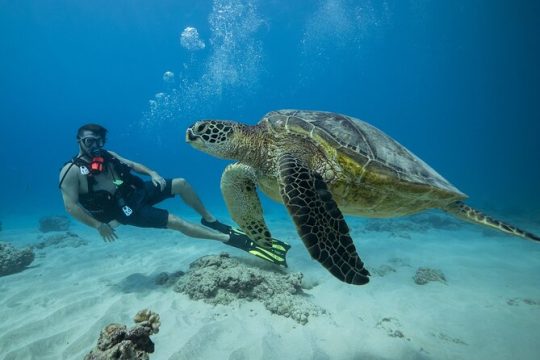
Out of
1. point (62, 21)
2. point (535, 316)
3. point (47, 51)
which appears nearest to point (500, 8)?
point (535, 316)

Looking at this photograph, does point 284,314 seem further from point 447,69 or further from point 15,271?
point 447,69

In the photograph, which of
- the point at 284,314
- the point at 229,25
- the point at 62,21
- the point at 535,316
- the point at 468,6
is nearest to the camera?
the point at 284,314

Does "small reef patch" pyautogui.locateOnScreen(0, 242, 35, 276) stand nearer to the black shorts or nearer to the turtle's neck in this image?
the black shorts

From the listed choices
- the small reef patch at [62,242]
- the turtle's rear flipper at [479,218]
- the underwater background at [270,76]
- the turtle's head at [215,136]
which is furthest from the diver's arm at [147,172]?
the underwater background at [270,76]

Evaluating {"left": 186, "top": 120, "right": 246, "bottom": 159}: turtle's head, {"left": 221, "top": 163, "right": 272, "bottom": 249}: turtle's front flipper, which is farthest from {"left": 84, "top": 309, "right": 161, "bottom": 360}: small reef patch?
{"left": 186, "top": 120, "right": 246, "bottom": 159}: turtle's head

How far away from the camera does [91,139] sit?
6.39 m

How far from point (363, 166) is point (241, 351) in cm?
276

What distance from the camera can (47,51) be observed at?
7894 centimetres

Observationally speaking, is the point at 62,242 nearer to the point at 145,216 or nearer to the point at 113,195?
the point at 113,195

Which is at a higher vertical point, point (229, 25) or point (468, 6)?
point (468, 6)

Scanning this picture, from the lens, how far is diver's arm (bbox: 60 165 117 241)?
5.84 m

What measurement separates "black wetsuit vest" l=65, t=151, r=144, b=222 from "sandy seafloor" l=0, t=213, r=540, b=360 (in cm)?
148

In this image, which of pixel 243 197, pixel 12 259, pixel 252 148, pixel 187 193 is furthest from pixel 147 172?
pixel 252 148

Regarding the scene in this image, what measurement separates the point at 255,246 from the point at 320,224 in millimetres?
4406
